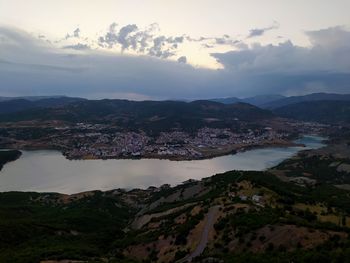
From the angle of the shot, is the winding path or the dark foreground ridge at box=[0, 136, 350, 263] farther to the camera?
the winding path

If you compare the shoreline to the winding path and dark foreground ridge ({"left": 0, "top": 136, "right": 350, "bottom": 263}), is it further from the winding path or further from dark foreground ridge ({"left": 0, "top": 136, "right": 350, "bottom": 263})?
the winding path

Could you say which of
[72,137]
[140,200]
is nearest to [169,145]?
[72,137]

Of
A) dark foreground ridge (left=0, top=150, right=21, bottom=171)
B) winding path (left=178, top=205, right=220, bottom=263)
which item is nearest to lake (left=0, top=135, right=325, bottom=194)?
dark foreground ridge (left=0, top=150, right=21, bottom=171)

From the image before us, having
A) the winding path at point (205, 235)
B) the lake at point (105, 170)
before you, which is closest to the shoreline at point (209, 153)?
the lake at point (105, 170)

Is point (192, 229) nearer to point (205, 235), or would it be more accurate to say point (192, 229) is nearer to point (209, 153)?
point (205, 235)

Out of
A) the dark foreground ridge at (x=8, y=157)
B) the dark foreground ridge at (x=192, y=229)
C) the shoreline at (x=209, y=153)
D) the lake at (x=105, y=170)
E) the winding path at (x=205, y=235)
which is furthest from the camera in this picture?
the shoreline at (x=209, y=153)

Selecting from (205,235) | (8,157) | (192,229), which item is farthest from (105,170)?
(205,235)

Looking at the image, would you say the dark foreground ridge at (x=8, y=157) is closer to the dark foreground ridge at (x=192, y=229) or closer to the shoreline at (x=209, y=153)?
the shoreline at (x=209, y=153)
